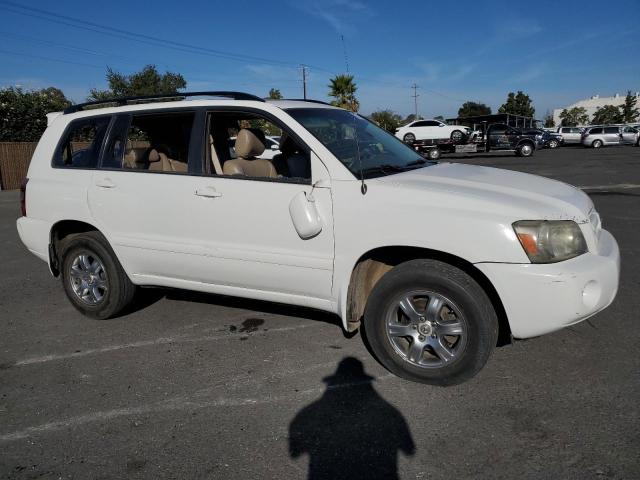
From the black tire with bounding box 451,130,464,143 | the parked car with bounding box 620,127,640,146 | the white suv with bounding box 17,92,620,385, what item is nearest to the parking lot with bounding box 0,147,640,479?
the white suv with bounding box 17,92,620,385

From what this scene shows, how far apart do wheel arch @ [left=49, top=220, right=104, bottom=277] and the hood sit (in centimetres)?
280

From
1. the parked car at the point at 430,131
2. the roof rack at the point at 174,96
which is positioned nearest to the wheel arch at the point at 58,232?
the roof rack at the point at 174,96

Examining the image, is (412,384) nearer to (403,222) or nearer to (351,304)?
(351,304)

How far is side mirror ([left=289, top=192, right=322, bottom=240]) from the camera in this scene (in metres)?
3.35

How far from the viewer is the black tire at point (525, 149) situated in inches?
1147

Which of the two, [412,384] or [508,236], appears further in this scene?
[412,384]

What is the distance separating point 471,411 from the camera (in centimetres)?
297

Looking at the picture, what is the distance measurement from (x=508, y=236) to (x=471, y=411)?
1.02m

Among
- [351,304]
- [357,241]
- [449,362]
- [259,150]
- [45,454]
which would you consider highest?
[259,150]

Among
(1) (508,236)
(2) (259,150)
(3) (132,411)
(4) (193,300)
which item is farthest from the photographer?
(4) (193,300)

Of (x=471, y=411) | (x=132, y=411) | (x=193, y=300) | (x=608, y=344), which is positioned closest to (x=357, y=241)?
(x=471, y=411)

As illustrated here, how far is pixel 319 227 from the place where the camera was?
3363mm

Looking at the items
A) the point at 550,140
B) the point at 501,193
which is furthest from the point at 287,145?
the point at 550,140

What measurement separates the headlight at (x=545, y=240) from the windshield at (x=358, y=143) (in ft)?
3.45
